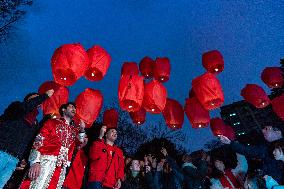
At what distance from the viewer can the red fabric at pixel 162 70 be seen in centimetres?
760

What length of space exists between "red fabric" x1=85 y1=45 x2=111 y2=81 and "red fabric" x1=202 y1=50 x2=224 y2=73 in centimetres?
261

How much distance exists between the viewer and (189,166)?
23.0ft

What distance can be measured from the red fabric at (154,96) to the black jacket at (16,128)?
2.73 m

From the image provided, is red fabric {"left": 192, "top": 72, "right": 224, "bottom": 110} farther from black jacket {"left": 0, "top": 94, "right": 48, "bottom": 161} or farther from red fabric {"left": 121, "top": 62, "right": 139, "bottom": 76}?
black jacket {"left": 0, "top": 94, "right": 48, "bottom": 161}

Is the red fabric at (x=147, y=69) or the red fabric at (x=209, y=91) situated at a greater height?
the red fabric at (x=147, y=69)

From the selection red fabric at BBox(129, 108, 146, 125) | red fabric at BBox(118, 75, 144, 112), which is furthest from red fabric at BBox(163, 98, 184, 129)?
red fabric at BBox(118, 75, 144, 112)

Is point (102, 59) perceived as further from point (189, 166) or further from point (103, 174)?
point (189, 166)

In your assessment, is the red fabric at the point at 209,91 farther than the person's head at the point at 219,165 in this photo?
No

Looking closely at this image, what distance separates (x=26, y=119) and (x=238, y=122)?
201ft

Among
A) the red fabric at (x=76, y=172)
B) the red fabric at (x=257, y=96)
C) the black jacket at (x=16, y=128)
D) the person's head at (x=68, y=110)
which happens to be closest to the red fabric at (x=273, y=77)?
the red fabric at (x=257, y=96)

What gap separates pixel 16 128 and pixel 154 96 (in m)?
3.24

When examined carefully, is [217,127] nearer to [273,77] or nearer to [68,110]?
[273,77]

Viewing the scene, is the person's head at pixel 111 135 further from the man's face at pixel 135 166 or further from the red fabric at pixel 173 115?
the red fabric at pixel 173 115

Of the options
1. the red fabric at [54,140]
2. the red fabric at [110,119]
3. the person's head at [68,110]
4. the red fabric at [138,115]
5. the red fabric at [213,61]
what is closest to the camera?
the red fabric at [54,140]
